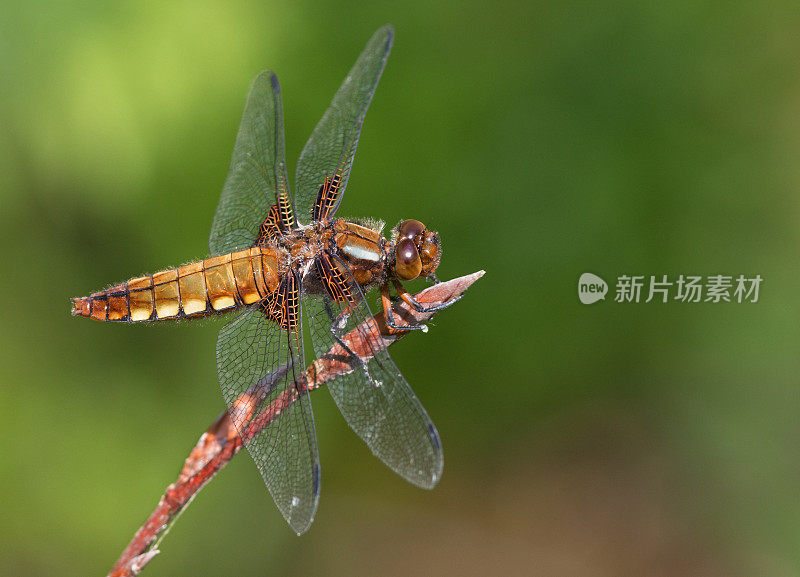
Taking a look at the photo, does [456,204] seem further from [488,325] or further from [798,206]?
[798,206]

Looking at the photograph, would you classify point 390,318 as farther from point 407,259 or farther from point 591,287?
point 591,287

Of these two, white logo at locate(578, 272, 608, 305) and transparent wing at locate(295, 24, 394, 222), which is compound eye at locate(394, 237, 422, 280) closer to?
transparent wing at locate(295, 24, 394, 222)

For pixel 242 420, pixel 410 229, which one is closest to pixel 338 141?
pixel 410 229

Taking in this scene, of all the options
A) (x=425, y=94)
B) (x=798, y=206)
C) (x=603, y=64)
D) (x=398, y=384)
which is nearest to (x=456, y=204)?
(x=425, y=94)

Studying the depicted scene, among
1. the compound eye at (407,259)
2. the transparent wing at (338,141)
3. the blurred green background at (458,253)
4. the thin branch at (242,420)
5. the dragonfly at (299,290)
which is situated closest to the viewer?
Result: the thin branch at (242,420)

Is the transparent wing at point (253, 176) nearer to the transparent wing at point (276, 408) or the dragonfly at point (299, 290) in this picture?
the dragonfly at point (299, 290)

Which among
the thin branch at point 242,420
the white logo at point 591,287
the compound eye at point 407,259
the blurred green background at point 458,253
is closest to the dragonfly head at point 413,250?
the compound eye at point 407,259

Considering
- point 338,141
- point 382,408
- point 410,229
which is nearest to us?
point 382,408
